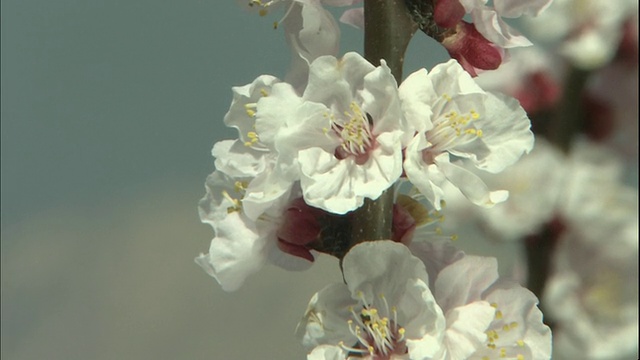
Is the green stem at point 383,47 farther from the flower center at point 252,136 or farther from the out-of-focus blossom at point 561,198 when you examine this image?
the out-of-focus blossom at point 561,198

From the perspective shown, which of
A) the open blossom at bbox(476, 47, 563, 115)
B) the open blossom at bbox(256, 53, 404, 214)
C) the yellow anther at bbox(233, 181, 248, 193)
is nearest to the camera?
the open blossom at bbox(256, 53, 404, 214)

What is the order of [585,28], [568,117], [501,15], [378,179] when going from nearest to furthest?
[378,179] → [501,15] → [568,117] → [585,28]

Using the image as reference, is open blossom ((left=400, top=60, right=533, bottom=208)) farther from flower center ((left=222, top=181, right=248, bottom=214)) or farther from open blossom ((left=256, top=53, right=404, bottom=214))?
flower center ((left=222, top=181, right=248, bottom=214))

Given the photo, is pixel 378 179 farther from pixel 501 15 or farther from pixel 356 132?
pixel 501 15

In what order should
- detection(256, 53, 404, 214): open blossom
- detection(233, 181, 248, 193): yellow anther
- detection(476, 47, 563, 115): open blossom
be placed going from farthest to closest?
detection(476, 47, 563, 115): open blossom → detection(233, 181, 248, 193): yellow anther → detection(256, 53, 404, 214): open blossom

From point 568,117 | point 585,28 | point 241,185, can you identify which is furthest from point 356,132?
point 585,28

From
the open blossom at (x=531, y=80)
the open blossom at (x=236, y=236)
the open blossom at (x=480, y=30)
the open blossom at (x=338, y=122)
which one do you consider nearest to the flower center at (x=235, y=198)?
the open blossom at (x=236, y=236)

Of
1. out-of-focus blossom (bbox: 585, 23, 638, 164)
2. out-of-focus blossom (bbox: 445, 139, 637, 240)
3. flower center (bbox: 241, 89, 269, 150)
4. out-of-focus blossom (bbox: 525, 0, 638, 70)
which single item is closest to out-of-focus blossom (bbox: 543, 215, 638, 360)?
out-of-focus blossom (bbox: 445, 139, 637, 240)

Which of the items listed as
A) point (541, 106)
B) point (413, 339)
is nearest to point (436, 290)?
point (413, 339)
